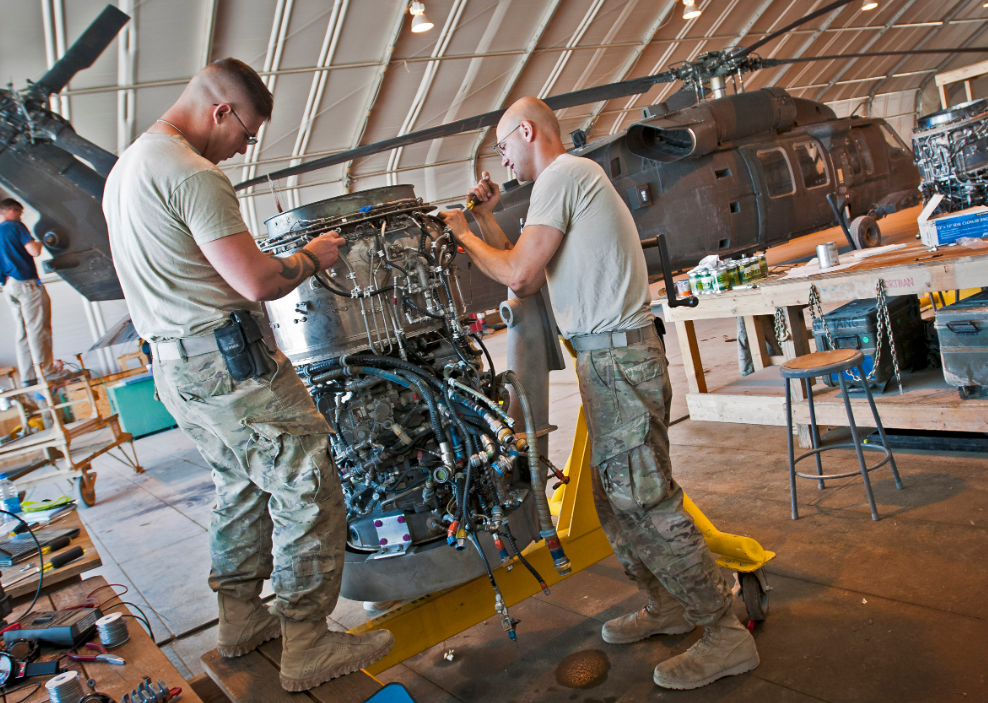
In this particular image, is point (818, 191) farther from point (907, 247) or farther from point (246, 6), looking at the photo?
point (246, 6)

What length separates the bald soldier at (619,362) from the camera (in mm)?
2412

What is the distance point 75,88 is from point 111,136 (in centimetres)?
164

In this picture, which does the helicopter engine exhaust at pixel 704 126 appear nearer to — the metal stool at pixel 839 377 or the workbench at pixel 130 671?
the metal stool at pixel 839 377

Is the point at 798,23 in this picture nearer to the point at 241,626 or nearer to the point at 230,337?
the point at 230,337

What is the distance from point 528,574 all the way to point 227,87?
2179 millimetres

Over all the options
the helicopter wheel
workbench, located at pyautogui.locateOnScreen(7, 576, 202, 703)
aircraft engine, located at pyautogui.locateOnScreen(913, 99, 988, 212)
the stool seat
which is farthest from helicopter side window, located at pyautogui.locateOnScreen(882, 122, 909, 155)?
workbench, located at pyautogui.locateOnScreen(7, 576, 202, 703)

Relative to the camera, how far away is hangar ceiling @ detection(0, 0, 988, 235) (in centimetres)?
1288

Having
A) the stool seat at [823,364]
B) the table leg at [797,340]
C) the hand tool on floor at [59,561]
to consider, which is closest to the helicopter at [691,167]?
the table leg at [797,340]

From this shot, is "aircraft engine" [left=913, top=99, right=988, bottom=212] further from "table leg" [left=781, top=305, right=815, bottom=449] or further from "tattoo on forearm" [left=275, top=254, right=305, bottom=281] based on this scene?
"tattoo on forearm" [left=275, top=254, right=305, bottom=281]

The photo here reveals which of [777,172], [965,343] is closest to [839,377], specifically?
[965,343]

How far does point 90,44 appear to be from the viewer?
664 centimetres

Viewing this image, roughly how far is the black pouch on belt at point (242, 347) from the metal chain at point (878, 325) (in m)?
3.34

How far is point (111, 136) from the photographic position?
1461cm

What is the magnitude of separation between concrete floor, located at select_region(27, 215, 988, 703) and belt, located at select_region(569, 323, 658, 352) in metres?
1.24
